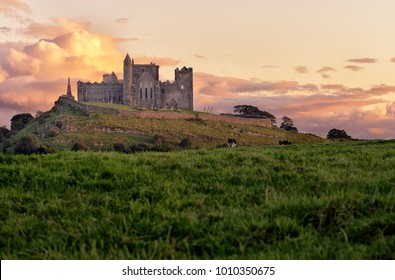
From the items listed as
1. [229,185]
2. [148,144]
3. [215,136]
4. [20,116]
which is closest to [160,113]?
[215,136]

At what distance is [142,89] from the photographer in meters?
161

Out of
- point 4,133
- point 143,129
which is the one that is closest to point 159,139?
point 143,129

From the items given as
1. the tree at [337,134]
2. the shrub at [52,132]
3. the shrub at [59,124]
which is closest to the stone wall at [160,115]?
the shrub at [59,124]

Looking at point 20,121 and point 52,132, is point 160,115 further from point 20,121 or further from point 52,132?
point 20,121

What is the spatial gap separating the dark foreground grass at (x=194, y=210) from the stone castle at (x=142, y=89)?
14762 cm

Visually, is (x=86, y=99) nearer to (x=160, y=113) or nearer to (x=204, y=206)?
(x=160, y=113)

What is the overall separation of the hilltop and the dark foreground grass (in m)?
86.0

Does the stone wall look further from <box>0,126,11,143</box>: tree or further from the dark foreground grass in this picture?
the dark foreground grass

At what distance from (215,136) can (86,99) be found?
5680cm

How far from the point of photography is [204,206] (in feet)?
31.9

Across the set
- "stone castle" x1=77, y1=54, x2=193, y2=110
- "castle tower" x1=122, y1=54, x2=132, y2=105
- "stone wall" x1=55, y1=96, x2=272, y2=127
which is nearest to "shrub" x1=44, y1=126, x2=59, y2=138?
"stone wall" x1=55, y1=96, x2=272, y2=127

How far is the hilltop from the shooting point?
353 ft

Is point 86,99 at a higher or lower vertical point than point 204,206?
higher

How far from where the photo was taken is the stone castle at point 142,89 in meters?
161
